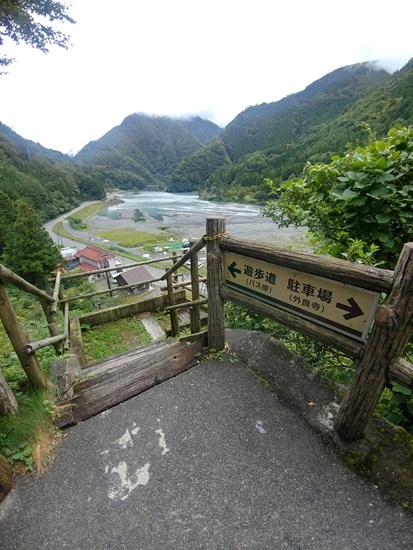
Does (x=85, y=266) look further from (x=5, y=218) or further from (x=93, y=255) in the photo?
(x=5, y=218)

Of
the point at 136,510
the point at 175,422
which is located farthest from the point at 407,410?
the point at 136,510

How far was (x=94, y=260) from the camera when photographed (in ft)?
90.4

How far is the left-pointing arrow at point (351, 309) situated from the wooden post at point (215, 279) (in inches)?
36.7

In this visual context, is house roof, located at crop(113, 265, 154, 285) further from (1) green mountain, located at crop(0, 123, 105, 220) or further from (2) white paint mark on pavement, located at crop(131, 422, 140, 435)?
→ (1) green mountain, located at crop(0, 123, 105, 220)

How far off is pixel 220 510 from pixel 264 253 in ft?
4.60

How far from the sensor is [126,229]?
160ft

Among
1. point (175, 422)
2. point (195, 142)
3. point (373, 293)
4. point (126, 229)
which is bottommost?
point (126, 229)

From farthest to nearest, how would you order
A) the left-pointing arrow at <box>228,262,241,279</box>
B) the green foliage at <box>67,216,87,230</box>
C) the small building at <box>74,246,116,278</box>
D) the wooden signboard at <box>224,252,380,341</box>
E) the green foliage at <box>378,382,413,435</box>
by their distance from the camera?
the green foliage at <box>67,216,87,230</box>, the small building at <box>74,246,116,278</box>, the left-pointing arrow at <box>228,262,241,279</box>, the green foliage at <box>378,382,413,435</box>, the wooden signboard at <box>224,252,380,341</box>

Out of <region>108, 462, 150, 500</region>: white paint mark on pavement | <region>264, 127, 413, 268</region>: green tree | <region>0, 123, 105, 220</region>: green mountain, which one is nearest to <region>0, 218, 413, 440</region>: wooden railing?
<region>264, 127, 413, 268</region>: green tree

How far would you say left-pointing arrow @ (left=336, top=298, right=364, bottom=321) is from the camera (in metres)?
1.28

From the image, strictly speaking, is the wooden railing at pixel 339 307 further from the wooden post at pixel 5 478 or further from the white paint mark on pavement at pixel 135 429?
the white paint mark on pavement at pixel 135 429

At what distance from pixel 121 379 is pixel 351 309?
1.77m

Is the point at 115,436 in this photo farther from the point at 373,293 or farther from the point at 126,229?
the point at 126,229

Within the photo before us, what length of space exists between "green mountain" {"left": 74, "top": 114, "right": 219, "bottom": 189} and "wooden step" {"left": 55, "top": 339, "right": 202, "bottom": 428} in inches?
5271
